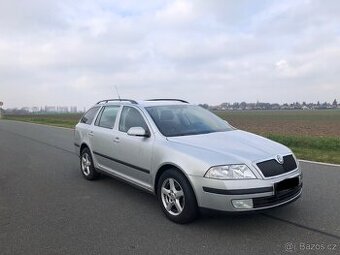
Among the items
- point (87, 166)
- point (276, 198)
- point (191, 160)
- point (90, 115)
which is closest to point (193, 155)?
point (191, 160)

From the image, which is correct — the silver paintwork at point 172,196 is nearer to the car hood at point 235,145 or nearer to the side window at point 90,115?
the car hood at point 235,145

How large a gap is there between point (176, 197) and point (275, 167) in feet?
4.18

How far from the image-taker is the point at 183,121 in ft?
19.6

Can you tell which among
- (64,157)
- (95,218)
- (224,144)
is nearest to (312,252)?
(224,144)

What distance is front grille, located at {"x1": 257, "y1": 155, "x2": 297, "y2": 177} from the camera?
4539 millimetres

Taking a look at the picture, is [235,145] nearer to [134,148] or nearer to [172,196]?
[172,196]

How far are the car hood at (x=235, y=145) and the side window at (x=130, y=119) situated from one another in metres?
0.86

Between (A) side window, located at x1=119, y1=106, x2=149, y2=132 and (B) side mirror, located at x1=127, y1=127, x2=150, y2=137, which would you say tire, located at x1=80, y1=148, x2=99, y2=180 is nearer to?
(A) side window, located at x1=119, y1=106, x2=149, y2=132

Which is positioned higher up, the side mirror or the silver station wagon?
the side mirror

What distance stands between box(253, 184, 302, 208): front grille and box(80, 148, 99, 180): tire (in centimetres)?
393

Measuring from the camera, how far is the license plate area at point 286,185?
4570 mm

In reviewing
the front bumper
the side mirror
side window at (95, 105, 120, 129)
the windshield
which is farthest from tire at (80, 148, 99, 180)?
the front bumper

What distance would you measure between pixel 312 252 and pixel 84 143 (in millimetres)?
5099

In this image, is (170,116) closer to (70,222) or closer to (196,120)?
(196,120)
